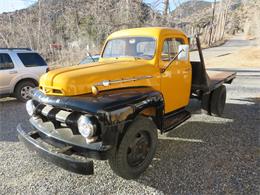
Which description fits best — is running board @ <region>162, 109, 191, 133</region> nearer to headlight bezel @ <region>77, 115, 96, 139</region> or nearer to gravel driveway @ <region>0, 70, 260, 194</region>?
gravel driveway @ <region>0, 70, 260, 194</region>

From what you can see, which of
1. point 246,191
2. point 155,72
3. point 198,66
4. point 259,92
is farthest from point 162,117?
point 259,92

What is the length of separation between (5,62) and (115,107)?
595 centimetres

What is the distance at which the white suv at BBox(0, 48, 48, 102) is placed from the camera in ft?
24.2

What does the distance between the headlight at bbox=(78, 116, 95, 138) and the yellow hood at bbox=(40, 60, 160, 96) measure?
1.74ft

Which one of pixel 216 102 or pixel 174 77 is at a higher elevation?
pixel 174 77

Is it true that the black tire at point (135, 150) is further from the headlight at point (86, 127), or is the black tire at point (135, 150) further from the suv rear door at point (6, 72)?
the suv rear door at point (6, 72)

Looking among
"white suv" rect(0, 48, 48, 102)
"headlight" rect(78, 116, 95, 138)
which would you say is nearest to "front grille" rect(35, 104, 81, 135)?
"headlight" rect(78, 116, 95, 138)

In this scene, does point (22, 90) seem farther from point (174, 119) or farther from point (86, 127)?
point (86, 127)

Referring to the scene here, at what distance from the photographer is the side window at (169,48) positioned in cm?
425

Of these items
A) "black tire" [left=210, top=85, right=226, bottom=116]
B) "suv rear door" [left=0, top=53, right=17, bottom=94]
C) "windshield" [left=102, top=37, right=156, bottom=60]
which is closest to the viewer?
"windshield" [left=102, top=37, right=156, bottom=60]

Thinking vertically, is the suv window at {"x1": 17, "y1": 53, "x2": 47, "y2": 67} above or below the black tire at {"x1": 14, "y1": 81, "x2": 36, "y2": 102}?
above

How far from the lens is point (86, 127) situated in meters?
2.79

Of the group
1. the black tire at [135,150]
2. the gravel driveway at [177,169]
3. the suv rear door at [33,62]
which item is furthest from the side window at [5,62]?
the black tire at [135,150]

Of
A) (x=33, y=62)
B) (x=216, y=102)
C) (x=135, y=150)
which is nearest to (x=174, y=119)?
(x=135, y=150)
